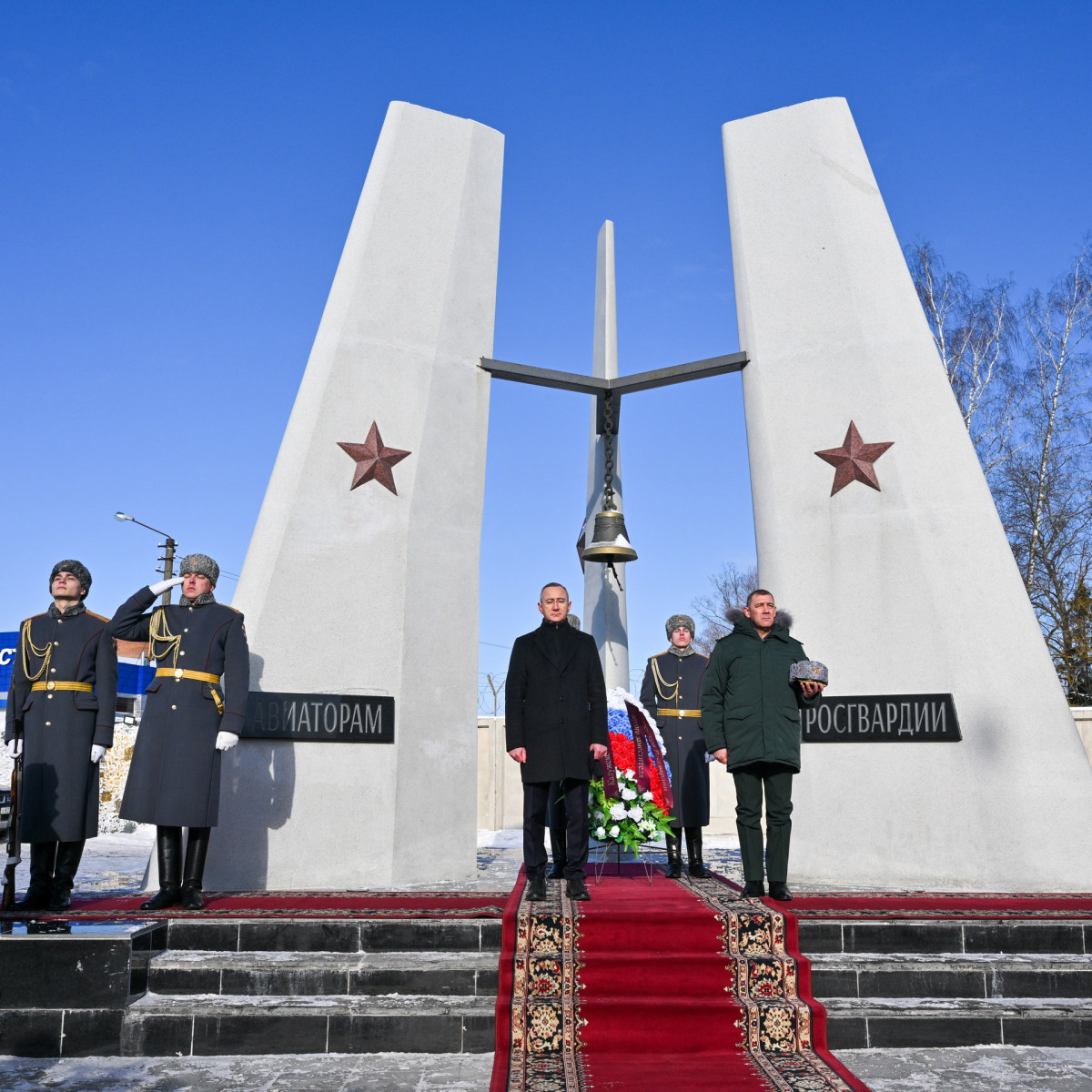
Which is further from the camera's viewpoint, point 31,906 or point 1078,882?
point 1078,882

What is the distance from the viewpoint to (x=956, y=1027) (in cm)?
476

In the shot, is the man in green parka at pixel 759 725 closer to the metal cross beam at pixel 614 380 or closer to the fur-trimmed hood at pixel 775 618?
the fur-trimmed hood at pixel 775 618

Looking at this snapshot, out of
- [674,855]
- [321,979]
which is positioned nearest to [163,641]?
[321,979]

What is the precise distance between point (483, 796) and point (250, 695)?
8.95 m

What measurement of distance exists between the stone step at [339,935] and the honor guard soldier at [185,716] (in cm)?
56

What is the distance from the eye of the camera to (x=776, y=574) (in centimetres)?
817

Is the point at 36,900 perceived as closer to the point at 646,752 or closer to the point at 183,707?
the point at 183,707

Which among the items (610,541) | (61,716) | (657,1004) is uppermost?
(610,541)

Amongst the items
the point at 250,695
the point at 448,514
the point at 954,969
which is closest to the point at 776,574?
the point at 448,514

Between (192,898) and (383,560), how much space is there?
2.98 metres

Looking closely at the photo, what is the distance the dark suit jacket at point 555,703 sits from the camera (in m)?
5.95

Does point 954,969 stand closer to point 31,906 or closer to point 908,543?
point 908,543

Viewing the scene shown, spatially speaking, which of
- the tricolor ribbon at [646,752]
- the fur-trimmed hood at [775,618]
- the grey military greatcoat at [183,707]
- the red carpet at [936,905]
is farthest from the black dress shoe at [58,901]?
the fur-trimmed hood at [775,618]

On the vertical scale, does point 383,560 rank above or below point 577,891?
above
